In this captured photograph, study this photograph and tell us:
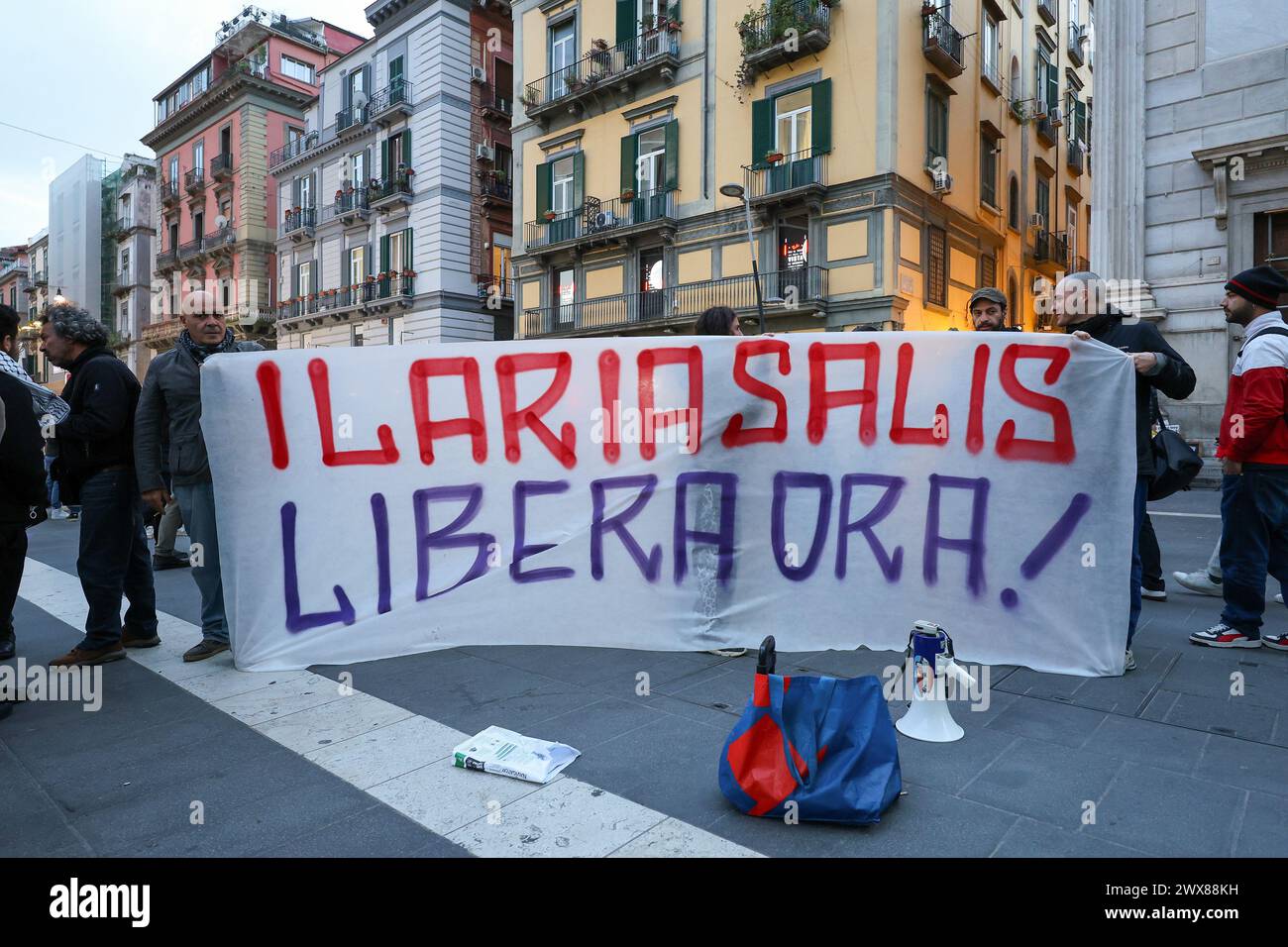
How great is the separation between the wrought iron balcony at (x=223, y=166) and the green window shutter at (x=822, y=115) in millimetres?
25364

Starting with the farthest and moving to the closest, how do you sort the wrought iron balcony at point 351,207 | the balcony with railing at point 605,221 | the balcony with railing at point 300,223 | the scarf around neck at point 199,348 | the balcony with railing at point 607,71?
the balcony with railing at point 300,223, the wrought iron balcony at point 351,207, the balcony with railing at point 605,221, the balcony with railing at point 607,71, the scarf around neck at point 199,348

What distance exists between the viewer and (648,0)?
69.5ft

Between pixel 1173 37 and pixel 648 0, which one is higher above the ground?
pixel 648 0

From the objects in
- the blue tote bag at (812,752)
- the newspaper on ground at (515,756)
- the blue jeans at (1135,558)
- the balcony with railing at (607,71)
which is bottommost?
the newspaper on ground at (515,756)

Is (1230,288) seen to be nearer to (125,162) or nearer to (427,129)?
(427,129)

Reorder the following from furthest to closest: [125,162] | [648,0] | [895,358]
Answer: [125,162] < [648,0] < [895,358]

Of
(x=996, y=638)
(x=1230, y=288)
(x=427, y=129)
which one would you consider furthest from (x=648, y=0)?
(x=996, y=638)

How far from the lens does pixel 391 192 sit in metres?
26.1

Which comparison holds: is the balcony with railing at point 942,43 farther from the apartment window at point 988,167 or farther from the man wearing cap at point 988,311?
the man wearing cap at point 988,311

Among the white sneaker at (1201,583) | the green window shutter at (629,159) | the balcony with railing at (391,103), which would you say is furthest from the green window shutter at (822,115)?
the white sneaker at (1201,583)

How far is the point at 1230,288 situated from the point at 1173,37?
11950 millimetres

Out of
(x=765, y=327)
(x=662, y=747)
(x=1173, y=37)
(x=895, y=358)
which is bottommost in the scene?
(x=662, y=747)

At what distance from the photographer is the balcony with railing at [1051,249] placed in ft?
83.8

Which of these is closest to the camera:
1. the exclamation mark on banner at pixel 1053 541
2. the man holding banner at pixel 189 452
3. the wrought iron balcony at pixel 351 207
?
the exclamation mark on banner at pixel 1053 541
